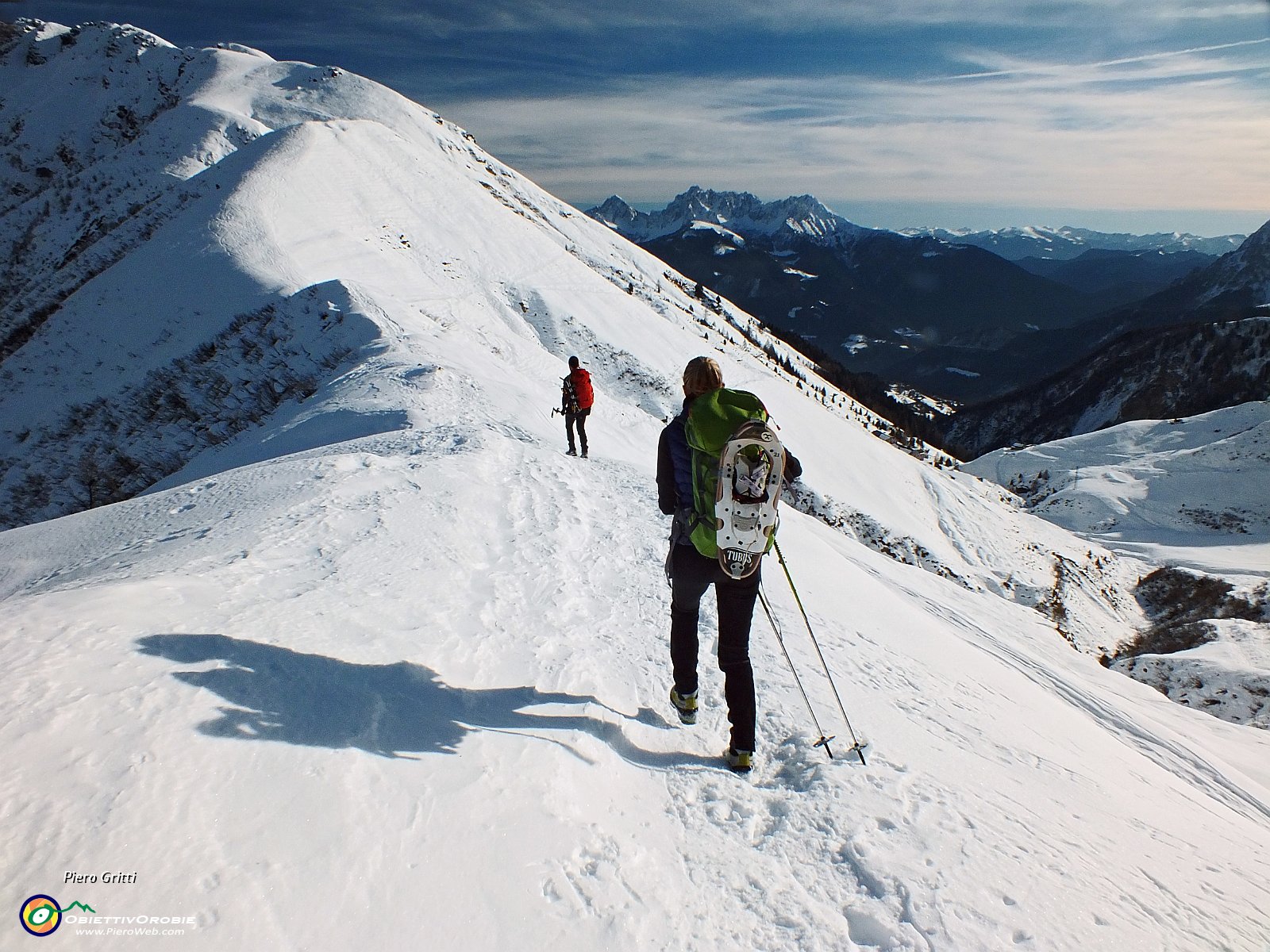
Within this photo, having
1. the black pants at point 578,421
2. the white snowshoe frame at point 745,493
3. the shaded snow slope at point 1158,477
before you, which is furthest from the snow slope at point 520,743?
the shaded snow slope at point 1158,477

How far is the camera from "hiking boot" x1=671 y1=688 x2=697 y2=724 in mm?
5027

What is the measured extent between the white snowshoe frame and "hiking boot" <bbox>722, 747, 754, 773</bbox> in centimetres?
133

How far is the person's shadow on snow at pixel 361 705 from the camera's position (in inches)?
150

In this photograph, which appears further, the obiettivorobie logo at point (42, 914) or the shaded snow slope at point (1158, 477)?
the shaded snow slope at point (1158, 477)

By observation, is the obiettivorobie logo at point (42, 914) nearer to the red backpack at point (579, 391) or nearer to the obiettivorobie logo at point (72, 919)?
the obiettivorobie logo at point (72, 919)

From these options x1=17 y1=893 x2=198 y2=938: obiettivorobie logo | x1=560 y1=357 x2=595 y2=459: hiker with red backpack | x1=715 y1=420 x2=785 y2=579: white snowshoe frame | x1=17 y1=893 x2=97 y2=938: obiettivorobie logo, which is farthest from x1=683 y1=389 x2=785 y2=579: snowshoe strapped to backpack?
x1=560 y1=357 x2=595 y2=459: hiker with red backpack

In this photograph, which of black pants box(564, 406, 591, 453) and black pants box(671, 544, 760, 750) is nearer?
black pants box(671, 544, 760, 750)

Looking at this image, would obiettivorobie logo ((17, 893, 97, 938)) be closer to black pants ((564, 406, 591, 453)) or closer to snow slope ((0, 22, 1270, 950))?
snow slope ((0, 22, 1270, 950))

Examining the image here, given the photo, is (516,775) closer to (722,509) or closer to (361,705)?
(361,705)

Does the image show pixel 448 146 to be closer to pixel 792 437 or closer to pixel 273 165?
pixel 273 165

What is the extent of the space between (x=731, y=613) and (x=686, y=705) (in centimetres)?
106

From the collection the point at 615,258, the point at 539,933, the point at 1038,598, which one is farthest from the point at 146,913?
the point at 615,258

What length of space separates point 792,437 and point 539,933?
3942 cm

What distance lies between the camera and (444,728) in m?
4.26
